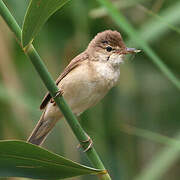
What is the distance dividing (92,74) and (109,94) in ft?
3.02

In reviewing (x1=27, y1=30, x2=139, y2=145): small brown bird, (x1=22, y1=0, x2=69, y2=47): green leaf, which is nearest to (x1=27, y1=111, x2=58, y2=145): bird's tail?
(x1=27, y1=30, x2=139, y2=145): small brown bird

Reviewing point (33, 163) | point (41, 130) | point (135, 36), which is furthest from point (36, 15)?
point (41, 130)

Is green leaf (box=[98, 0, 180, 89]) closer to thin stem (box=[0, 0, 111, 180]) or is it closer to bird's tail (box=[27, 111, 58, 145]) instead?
thin stem (box=[0, 0, 111, 180])

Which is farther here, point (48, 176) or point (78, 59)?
point (78, 59)

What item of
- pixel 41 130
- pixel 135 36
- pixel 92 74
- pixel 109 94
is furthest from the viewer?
pixel 109 94

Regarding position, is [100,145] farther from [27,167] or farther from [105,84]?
[27,167]

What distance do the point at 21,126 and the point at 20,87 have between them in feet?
0.93

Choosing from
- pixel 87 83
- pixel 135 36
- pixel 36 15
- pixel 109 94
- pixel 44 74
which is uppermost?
pixel 36 15

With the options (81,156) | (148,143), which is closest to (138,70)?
(148,143)

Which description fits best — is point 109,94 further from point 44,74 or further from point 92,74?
point 44,74

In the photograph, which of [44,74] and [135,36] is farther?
[135,36]

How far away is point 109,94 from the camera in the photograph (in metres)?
3.34

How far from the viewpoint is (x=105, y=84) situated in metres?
2.46

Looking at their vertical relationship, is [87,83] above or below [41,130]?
above
